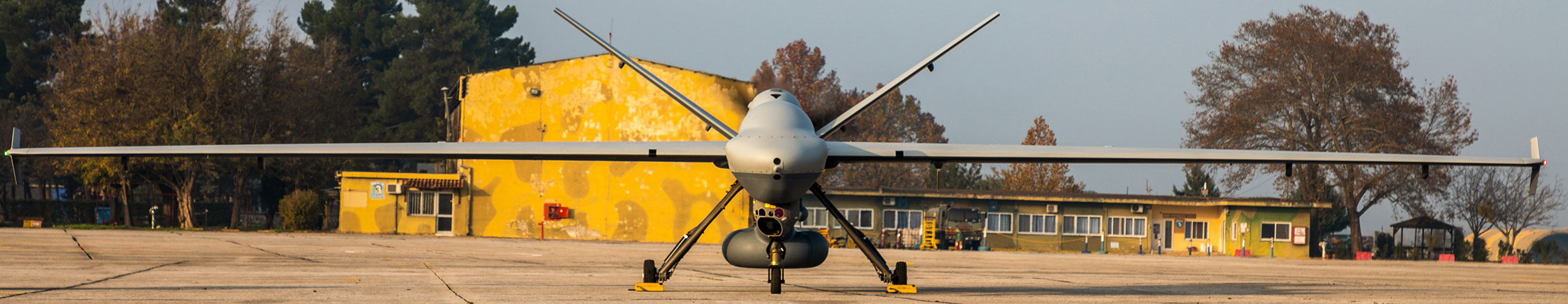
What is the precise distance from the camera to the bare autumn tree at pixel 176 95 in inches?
1884

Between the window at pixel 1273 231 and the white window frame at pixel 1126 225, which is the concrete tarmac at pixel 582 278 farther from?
the white window frame at pixel 1126 225

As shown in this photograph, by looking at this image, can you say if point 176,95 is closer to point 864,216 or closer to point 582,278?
point 864,216

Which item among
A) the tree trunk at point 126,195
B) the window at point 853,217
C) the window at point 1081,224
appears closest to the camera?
the tree trunk at point 126,195

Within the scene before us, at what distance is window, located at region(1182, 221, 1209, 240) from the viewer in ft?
177

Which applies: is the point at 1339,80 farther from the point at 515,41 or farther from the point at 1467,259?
the point at 515,41

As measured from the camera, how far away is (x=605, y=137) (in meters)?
43.2

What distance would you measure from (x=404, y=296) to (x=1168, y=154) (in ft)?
27.9

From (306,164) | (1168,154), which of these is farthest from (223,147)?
(306,164)

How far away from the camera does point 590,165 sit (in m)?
43.9

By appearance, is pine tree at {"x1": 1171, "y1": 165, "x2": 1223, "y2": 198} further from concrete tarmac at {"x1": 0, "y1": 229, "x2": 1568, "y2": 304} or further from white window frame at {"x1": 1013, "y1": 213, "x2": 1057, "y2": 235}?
concrete tarmac at {"x1": 0, "y1": 229, "x2": 1568, "y2": 304}

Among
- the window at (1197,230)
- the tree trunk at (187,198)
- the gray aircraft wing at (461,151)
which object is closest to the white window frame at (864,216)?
the window at (1197,230)

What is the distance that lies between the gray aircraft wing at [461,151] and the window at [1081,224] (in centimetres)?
4384

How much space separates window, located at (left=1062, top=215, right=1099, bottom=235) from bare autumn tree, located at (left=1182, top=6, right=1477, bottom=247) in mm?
9586

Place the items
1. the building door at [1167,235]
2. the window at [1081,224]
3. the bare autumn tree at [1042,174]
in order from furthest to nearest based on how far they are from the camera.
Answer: the bare autumn tree at [1042,174], the building door at [1167,235], the window at [1081,224]
